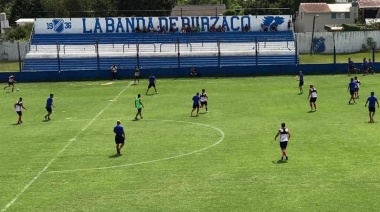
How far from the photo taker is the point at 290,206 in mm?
18750

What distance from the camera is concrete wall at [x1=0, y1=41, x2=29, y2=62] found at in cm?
7488

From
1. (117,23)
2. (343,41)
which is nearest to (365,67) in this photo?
(343,41)

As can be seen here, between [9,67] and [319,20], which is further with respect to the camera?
[319,20]

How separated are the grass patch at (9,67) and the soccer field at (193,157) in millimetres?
22831

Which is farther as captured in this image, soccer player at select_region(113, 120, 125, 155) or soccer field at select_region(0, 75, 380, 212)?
soccer player at select_region(113, 120, 125, 155)

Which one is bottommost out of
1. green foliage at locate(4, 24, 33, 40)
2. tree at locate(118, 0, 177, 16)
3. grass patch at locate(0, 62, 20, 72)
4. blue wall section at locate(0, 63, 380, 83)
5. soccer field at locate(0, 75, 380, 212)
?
soccer field at locate(0, 75, 380, 212)

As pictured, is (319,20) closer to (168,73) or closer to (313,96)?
(168,73)

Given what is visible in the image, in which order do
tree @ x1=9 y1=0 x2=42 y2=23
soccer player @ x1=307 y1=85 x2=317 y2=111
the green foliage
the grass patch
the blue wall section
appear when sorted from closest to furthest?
1. soccer player @ x1=307 y1=85 x2=317 y2=111
2. the blue wall section
3. the grass patch
4. the green foliage
5. tree @ x1=9 y1=0 x2=42 y2=23

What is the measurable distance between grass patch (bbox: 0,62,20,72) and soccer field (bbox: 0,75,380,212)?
2283 centimetres

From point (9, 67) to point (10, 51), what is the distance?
22.5ft

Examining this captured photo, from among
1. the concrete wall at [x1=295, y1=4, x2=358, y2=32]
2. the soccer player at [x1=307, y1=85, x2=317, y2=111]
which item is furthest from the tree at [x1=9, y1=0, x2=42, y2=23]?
the soccer player at [x1=307, y1=85, x2=317, y2=111]

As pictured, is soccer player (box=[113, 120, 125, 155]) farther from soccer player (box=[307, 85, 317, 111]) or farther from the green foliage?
the green foliage

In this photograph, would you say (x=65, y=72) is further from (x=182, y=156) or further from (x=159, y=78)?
(x=182, y=156)

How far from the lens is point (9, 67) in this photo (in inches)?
2721
